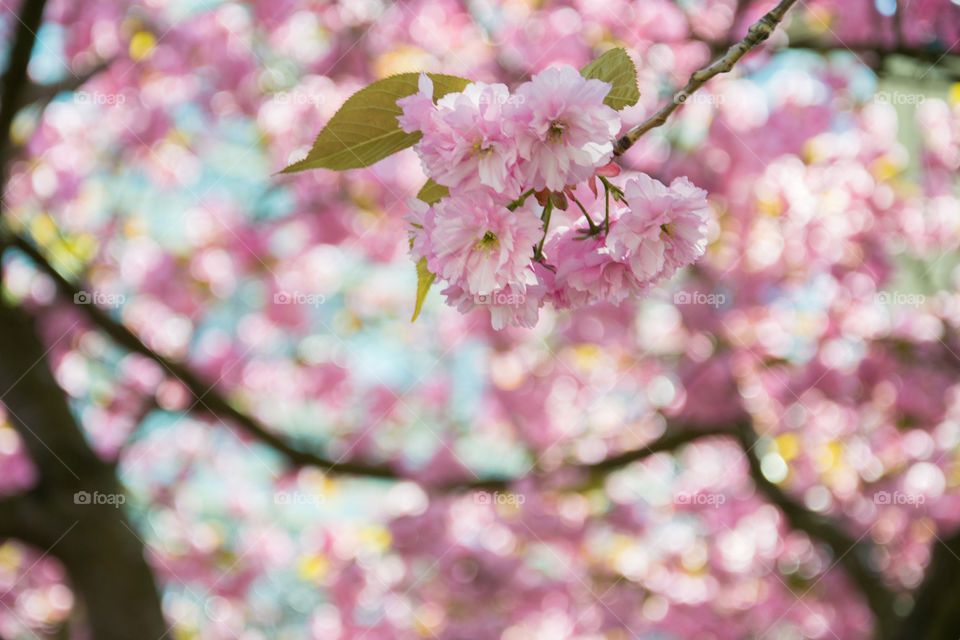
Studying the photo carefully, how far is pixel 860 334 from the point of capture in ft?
14.4

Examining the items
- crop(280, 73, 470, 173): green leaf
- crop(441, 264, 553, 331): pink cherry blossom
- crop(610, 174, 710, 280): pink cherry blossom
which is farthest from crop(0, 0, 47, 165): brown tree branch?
crop(610, 174, 710, 280): pink cherry blossom

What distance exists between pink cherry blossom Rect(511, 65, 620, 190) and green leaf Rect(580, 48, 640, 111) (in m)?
0.06

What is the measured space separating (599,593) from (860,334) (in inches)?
98.1

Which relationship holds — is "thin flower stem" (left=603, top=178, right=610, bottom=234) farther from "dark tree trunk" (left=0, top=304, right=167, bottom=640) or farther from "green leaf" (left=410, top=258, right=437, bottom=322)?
"dark tree trunk" (left=0, top=304, right=167, bottom=640)

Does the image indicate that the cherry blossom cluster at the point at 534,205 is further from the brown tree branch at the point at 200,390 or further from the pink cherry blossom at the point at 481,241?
the brown tree branch at the point at 200,390

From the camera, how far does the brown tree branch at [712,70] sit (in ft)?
2.39

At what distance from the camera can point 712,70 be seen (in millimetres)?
729

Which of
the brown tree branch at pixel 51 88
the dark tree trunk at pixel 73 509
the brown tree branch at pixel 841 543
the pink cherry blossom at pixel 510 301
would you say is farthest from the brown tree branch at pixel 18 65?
the brown tree branch at pixel 841 543

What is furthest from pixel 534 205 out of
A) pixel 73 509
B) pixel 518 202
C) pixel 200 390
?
pixel 73 509

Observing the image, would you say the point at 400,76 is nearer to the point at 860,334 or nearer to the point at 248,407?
the point at 860,334

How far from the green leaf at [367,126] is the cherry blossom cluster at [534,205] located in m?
0.03

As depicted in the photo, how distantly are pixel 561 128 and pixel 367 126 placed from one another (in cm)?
22

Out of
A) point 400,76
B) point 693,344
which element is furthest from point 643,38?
point 400,76

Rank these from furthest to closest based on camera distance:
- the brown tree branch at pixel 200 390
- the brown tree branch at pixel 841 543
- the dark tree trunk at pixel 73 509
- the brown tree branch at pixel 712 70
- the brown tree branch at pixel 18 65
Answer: the brown tree branch at pixel 841 543
the dark tree trunk at pixel 73 509
the brown tree branch at pixel 200 390
the brown tree branch at pixel 18 65
the brown tree branch at pixel 712 70
